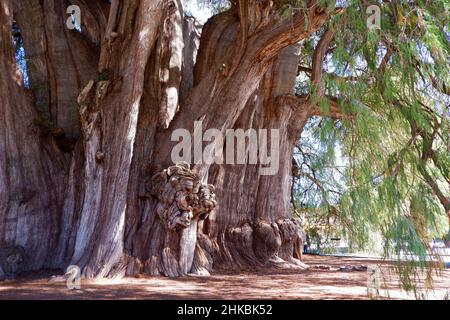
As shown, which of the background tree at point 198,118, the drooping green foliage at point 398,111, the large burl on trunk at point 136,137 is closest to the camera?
the drooping green foliage at point 398,111

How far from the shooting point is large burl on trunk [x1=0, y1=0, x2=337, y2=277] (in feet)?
18.0

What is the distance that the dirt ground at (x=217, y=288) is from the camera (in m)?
4.17

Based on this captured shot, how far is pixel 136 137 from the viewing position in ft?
19.9

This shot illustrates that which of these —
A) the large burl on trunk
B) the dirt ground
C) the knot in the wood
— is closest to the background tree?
the large burl on trunk

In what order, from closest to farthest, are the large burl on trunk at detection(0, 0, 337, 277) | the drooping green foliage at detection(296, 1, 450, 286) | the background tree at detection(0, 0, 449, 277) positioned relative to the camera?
the drooping green foliage at detection(296, 1, 450, 286), the background tree at detection(0, 0, 449, 277), the large burl on trunk at detection(0, 0, 337, 277)

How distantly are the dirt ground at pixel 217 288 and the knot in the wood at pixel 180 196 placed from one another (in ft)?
2.29

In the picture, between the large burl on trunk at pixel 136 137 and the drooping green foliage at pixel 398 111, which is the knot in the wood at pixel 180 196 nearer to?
the large burl on trunk at pixel 136 137

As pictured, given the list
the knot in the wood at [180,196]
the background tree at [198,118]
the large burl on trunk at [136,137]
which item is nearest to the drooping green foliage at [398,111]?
the background tree at [198,118]

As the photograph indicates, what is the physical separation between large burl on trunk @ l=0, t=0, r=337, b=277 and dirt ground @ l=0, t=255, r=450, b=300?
0.40 meters

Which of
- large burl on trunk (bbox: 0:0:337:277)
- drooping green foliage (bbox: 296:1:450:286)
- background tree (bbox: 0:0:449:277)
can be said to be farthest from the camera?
large burl on trunk (bbox: 0:0:337:277)

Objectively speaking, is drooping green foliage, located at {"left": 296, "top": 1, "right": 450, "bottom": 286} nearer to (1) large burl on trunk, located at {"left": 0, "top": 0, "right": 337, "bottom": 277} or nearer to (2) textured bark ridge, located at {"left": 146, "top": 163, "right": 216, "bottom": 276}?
(1) large burl on trunk, located at {"left": 0, "top": 0, "right": 337, "bottom": 277}

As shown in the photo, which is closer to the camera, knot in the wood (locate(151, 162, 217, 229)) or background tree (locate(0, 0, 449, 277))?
background tree (locate(0, 0, 449, 277))

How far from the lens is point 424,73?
4.14 meters

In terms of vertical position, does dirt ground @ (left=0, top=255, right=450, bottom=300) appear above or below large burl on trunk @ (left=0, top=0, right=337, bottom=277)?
below
